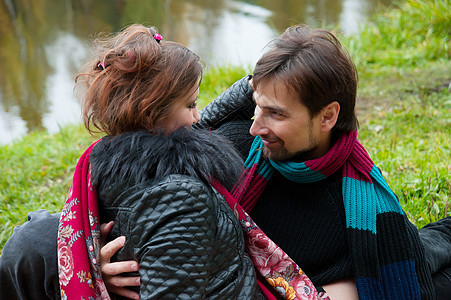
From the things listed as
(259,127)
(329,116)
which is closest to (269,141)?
(259,127)

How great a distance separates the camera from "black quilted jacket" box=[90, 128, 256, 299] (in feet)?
4.79

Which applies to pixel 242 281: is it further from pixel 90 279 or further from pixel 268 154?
pixel 268 154

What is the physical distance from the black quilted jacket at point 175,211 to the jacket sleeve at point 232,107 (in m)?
0.62

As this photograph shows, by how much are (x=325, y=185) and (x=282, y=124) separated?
327 millimetres

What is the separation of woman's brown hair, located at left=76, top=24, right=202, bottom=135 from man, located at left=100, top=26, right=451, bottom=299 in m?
0.44

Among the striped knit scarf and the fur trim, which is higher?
the fur trim

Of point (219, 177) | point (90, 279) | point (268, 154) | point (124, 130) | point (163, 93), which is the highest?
point (163, 93)

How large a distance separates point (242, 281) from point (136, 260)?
0.36 meters

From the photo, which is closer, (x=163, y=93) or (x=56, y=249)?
(x=163, y=93)

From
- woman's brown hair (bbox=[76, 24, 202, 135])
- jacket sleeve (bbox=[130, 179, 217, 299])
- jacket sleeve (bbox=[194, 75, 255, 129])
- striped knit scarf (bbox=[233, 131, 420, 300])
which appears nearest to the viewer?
jacket sleeve (bbox=[130, 179, 217, 299])

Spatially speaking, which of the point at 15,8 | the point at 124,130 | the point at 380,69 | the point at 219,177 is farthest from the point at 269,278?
the point at 15,8

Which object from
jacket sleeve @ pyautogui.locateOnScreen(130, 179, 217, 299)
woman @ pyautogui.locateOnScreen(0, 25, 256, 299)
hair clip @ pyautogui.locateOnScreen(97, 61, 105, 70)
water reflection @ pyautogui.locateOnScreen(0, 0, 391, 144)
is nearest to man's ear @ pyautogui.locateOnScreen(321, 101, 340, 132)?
woman @ pyautogui.locateOnScreen(0, 25, 256, 299)

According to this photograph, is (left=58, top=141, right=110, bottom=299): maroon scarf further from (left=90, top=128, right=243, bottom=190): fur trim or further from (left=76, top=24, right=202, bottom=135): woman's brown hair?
(left=76, top=24, right=202, bottom=135): woman's brown hair

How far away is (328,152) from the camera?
2.03m
